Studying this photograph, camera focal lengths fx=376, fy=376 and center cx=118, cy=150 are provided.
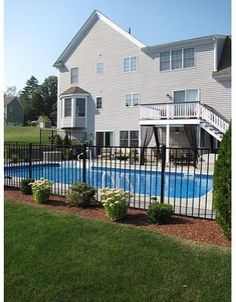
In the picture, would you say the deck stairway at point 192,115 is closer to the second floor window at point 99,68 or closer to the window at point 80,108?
the second floor window at point 99,68

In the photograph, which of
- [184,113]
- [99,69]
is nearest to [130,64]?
[99,69]

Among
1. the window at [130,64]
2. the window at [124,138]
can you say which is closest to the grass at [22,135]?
the window at [124,138]

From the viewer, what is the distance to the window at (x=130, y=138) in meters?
24.8

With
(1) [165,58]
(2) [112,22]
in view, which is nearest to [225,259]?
(1) [165,58]

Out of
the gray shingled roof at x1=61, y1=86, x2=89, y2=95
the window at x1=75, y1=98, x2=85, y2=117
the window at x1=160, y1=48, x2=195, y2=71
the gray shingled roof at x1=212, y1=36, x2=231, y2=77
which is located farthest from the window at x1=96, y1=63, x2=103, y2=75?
the gray shingled roof at x1=212, y1=36, x2=231, y2=77

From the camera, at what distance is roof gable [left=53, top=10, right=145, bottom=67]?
25.5 m

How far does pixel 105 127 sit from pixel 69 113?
3265 mm

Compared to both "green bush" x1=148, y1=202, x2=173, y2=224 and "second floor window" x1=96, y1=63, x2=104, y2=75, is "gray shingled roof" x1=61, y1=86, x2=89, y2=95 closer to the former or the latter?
"second floor window" x1=96, y1=63, x2=104, y2=75

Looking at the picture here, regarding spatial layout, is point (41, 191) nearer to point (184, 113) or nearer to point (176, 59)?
point (184, 113)

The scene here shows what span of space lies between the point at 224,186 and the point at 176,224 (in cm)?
166

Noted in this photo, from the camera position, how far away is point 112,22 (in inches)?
1040

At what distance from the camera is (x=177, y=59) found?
22.9 m

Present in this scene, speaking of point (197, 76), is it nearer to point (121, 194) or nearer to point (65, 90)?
point (65, 90)

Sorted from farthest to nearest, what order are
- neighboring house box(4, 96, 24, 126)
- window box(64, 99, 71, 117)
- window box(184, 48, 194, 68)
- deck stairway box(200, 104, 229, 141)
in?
neighboring house box(4, 96, 24, 126) → window box(64, 99, 71, 117) → window box(184, 48, 194, 68) → deck stairway box(200, 104, 229, 141)
